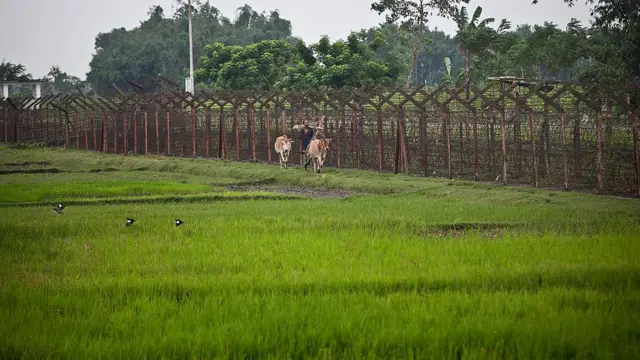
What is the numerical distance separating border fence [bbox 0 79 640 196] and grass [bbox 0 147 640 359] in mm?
2150

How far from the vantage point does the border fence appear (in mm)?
18672

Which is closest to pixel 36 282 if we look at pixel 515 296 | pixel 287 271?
pixel 287 271

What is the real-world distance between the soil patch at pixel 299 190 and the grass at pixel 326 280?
3.72 metres

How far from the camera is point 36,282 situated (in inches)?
366

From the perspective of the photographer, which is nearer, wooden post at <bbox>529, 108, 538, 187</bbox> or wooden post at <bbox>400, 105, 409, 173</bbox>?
wooden post at <bbox>529, 108, 538, 187</bbox>

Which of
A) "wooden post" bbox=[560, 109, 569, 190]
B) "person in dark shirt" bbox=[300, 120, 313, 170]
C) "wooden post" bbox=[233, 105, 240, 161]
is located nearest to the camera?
"wooden post" bbox=[560, 109, 569, 190]

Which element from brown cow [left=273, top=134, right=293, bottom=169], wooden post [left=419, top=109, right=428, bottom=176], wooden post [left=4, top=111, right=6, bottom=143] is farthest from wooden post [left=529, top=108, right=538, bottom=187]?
wooden post [left=4, top=111, right=6, bottom=143]

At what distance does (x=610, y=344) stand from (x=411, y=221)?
24.9 feet

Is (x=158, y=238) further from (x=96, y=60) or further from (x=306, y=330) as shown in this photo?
(x=96, y=60)

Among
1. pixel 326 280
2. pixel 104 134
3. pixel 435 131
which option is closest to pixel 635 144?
pixel 435 131

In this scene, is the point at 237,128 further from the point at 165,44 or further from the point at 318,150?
the point at 165,44

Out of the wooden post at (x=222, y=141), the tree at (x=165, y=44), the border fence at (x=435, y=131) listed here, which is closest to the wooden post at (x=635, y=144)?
the border fence at (x=435, y=131)

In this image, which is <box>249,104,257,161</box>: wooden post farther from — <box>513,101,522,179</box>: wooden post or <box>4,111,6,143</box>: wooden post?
<box>4,111,6,143</box>: wooden post

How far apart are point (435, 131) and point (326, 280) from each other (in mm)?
16470
